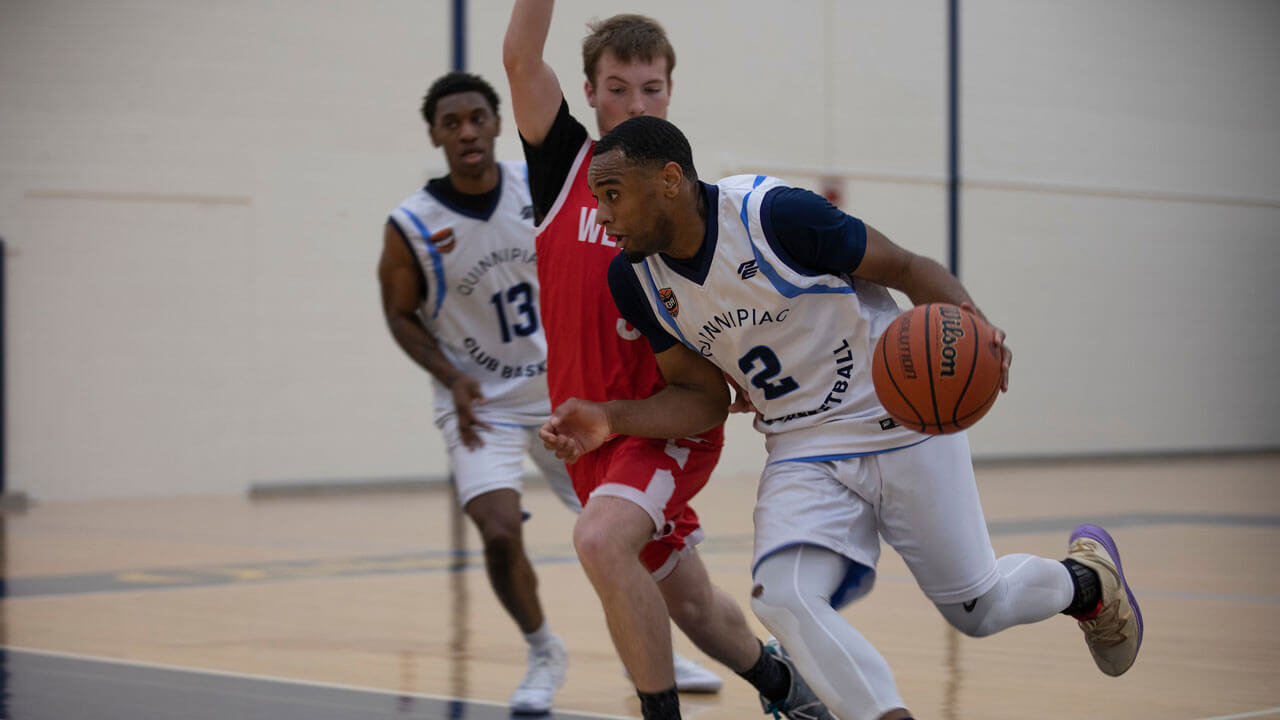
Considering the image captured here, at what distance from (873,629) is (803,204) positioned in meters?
3.35

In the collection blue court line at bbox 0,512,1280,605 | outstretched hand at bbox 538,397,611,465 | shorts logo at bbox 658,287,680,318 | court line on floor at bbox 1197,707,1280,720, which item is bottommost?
blue court line at bbox 0,512,1280,605

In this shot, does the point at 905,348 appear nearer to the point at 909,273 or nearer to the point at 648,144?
the point at 909,273

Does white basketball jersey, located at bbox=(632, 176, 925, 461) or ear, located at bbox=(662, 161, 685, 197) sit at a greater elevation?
ear, located at bbox=(662, 161, 685, 197)

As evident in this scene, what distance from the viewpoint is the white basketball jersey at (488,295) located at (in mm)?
5277

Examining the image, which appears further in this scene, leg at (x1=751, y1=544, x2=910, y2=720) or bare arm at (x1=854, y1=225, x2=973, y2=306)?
bare arm at (x1=854, y1=225, x2=973, y2=306)

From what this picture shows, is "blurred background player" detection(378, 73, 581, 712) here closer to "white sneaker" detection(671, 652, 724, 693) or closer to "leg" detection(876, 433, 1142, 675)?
"white sneaker" detection(671, 652, 724, 693)

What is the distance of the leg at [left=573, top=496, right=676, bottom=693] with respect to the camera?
354 centimetres

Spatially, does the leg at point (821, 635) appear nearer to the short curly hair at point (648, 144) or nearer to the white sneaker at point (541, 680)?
the short curly hair at point (648, 144)

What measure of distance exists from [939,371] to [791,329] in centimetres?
40

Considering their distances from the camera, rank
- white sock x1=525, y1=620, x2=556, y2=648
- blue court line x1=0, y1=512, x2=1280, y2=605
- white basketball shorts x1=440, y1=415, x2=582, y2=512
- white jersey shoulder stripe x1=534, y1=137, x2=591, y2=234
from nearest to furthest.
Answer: white jersey shoulder stripe x1=534, y1=137, x2=591, y2=234 < white sock x1=525, y1=620, x2=556, y2=648 < white basketball shorts x1=440, y1=415, x2=582, y2=512 < blue court line x1=0, y1=512, x2=1280, y2=605

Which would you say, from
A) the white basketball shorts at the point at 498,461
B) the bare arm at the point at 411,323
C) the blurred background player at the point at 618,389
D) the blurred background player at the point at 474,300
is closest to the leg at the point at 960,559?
the blurred background player at the point at 618,389

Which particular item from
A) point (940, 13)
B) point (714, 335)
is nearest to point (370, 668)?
point (714, 335)

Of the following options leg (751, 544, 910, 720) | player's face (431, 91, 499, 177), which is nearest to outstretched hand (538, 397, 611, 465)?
leg (751, 544, 910, 720)

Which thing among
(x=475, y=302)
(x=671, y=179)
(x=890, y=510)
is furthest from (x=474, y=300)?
(x=890, y=510)
